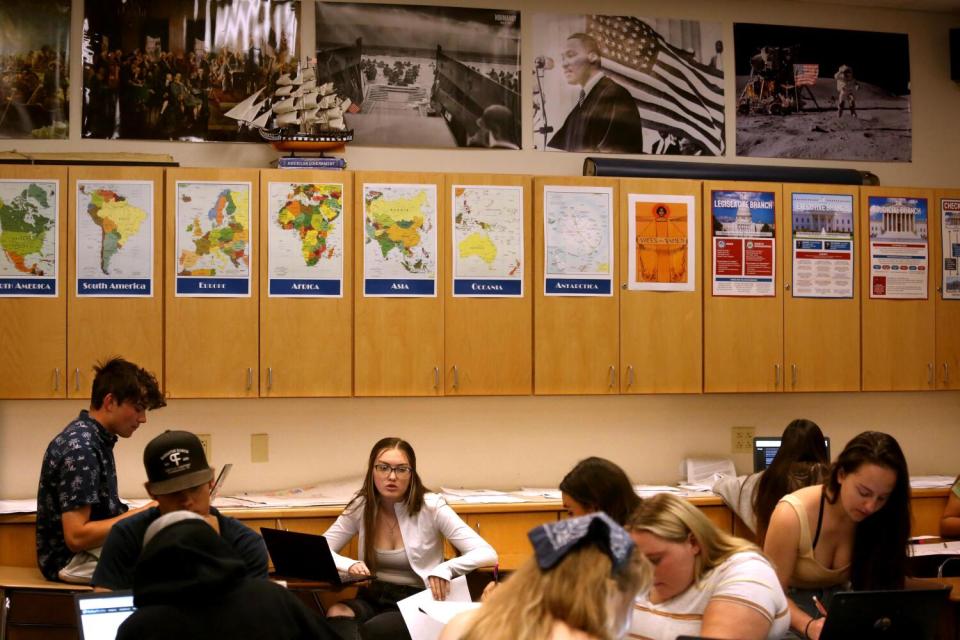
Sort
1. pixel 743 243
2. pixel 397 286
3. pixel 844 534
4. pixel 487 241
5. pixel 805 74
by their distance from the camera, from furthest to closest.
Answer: pixel 805 74 < pixel 743 243 < pixel 487 241 < pixel 397 286 < pixel 844 534

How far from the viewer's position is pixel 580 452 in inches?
239

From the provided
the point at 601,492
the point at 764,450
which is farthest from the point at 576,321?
the point at 601,492

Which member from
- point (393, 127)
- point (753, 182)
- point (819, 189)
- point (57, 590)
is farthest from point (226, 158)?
point (819, 189)

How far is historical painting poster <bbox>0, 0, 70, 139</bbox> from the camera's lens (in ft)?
18.5

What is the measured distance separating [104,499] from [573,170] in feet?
11.1

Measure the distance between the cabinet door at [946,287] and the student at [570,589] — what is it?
497 centimetres

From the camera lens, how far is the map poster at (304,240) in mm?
5445

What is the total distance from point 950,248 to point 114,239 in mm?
5032

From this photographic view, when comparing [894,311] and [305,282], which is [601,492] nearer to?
[305,282]

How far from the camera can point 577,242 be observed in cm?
574

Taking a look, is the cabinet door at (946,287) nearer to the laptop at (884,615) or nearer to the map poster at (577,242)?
A: the map poster at (577,242)

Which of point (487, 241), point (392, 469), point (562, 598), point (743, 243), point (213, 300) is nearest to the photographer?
point (562, 598)

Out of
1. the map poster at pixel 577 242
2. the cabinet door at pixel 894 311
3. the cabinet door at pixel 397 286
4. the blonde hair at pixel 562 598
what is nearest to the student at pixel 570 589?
the blonde hair at pixel 562 598

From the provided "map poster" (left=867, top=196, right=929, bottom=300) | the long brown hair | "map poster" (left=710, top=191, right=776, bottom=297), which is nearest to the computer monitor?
"map poster" (left=710, top=191, right=776, bottom=297)
